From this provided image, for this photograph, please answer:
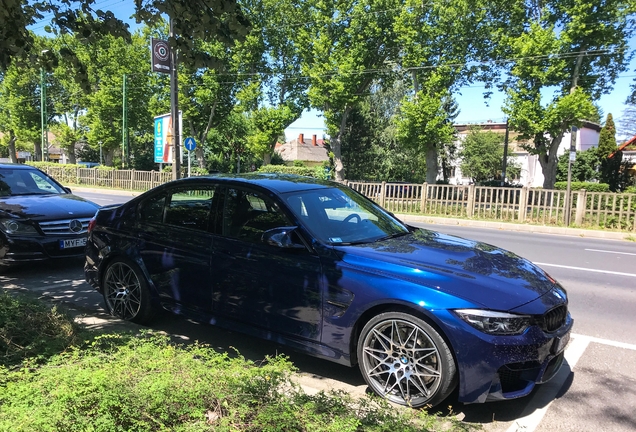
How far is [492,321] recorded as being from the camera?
3086 millimetres

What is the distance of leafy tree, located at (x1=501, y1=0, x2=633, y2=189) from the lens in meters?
23.9

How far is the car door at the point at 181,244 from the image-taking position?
4379mm

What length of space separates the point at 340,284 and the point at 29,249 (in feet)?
17.5

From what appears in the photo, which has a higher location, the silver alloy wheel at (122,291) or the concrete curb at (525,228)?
the silver alloy wheel at (122,291)

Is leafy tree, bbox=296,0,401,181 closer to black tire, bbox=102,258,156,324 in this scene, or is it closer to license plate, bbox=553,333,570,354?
black tire, bbox=102,258,156,324

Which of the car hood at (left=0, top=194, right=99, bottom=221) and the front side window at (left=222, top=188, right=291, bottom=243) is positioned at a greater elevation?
the front side window at (left=222, top=188, right=291, bottom=243)

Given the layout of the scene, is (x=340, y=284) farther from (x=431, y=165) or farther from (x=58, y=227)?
(x=431, y=165)

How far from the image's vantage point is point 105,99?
133 feet

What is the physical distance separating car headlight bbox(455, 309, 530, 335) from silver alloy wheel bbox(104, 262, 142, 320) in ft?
11.1

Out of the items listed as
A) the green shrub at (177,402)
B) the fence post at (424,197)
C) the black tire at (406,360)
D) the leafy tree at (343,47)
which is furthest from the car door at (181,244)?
the leafy tree at (343,47)

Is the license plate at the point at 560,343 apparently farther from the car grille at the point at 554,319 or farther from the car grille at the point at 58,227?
the car grille at the point at 58,227

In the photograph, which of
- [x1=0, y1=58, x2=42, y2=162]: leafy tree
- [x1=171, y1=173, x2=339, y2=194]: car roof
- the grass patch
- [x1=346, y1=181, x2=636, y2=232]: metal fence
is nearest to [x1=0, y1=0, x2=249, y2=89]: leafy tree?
[x1=171, y1=173, x2=339, y2=194]: car roof

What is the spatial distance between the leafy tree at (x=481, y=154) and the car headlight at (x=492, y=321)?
48011mm

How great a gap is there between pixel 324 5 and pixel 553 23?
593 inches
